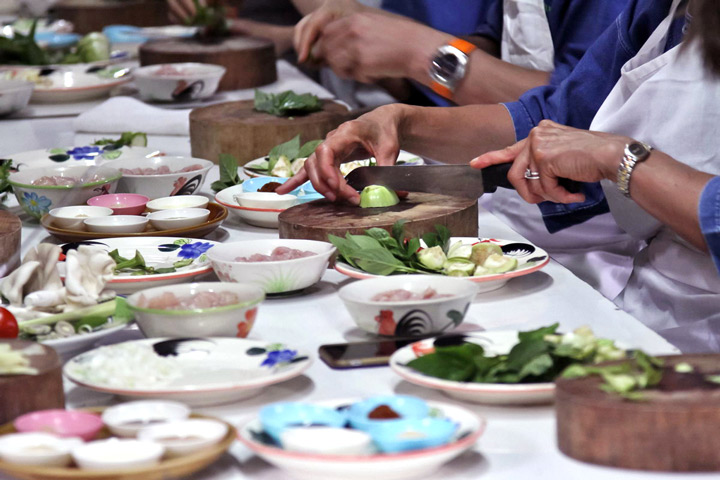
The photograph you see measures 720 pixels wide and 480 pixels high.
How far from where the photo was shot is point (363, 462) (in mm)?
770

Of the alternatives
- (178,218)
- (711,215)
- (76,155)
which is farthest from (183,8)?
(711,215)

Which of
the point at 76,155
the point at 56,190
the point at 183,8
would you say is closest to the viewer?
the point at 56,190

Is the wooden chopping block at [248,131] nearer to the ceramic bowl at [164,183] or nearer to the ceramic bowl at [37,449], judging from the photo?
the ceramic bowl at [164,183]

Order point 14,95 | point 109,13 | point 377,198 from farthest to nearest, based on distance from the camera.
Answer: point 109,13
point 14,95
point 377,198

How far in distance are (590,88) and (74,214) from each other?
982 millimetres

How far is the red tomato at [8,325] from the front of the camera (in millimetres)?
1065

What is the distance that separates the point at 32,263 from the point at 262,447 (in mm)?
534

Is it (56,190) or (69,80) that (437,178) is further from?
(69,80)

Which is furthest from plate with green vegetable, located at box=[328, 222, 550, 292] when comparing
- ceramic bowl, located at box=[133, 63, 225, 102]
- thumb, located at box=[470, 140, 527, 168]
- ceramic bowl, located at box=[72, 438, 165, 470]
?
ceramic bowl, located at box=[133, 63, 225, 102]

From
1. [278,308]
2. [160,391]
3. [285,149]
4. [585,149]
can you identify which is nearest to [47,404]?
[160,391]

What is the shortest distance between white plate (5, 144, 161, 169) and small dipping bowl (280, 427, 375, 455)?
1261mm

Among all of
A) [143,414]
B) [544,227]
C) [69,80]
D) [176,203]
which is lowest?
[544,227]

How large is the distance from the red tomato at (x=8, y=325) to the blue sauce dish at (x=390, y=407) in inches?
16.6

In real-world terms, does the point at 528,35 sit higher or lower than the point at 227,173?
higher
